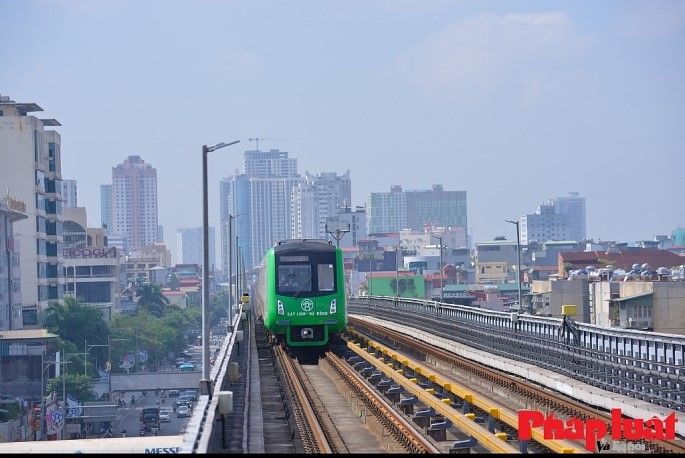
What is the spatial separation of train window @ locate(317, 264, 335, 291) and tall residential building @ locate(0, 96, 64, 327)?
219 feet

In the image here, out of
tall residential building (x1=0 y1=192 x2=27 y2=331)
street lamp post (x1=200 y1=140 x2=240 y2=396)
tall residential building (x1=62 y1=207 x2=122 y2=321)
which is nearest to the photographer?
street lamp post (x1=200 y1=140 x2=240 y2=396)

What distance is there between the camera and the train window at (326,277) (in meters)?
39.1

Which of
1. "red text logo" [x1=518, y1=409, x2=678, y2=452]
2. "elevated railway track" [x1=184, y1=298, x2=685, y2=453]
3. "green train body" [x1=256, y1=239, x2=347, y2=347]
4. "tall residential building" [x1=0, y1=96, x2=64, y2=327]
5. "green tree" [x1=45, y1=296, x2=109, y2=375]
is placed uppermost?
"tall residential building" [x1=0, y1=96, x2=64, y2=327]

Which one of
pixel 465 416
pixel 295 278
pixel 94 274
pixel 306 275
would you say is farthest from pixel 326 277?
pixel 94 274

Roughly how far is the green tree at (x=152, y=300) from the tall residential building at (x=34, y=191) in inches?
1796

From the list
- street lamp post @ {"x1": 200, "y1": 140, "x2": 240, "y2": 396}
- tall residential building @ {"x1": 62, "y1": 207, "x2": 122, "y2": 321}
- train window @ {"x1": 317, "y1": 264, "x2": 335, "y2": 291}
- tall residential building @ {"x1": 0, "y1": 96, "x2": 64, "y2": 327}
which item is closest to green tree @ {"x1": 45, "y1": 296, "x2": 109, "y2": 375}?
tall residential building @ {"x1": 0, "y1": 96, "x2": 64, "y2": 327}

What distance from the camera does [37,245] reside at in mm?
107812

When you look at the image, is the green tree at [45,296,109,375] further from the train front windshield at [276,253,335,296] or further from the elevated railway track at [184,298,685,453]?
the elevated railway track at [184,298,685,453]

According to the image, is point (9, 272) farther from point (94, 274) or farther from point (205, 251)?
point (205, 251)

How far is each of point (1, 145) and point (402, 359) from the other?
75281 millimetres

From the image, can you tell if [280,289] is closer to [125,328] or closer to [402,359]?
[402,359]

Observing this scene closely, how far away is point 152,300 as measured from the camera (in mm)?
162750

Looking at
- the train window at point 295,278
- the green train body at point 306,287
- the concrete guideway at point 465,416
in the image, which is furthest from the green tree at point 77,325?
the concrete guideway at point 465,416

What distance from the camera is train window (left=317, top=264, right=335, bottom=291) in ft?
128
